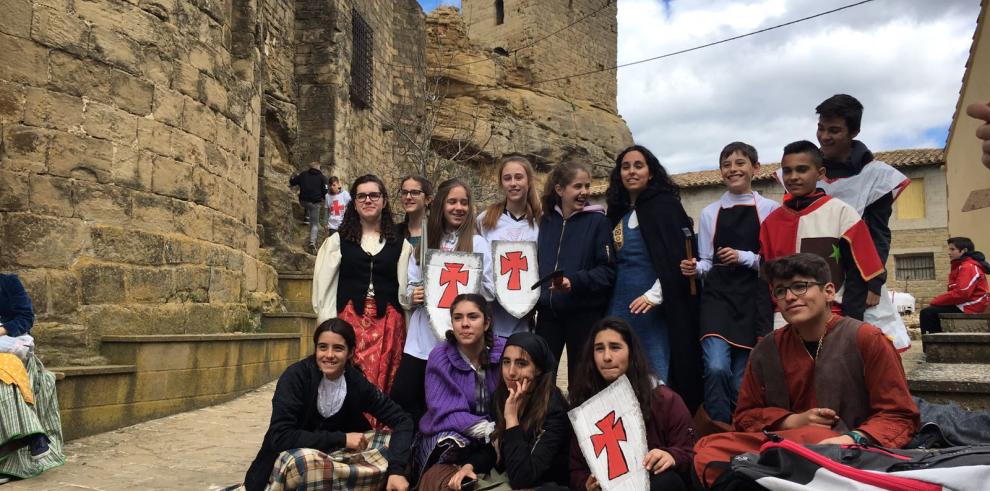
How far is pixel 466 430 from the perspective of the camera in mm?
3346

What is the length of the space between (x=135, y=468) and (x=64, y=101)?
108 inches

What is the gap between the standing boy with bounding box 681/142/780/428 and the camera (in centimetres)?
A: 332

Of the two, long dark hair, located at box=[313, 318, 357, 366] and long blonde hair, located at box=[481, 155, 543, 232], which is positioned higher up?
long blonde hair, located at box=[481, 155, 543, 232]

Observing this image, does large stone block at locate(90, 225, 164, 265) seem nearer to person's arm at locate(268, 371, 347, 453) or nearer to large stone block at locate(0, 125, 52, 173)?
large stone block at locate(0, 125, 52, 173)

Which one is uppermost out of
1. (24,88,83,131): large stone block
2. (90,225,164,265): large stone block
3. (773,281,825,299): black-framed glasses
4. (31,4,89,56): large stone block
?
(31,4,89,56): large stone block

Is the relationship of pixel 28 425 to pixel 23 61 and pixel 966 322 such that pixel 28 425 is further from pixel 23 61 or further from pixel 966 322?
pixel 966 322

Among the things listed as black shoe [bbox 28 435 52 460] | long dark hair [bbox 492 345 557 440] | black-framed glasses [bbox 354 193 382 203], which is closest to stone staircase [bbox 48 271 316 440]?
black shoe [bbox 28 435 52 460]

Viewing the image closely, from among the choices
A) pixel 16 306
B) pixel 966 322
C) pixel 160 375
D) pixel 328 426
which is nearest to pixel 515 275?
pixel 328 426

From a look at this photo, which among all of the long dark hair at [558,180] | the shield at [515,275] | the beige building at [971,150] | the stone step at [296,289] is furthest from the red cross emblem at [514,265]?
the stone step at [296,289]

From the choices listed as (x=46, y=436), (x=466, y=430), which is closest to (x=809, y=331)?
(x=466, y=430)

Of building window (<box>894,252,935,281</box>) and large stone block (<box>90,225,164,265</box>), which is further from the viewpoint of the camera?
building window (<box>894,252,935,281</box>)

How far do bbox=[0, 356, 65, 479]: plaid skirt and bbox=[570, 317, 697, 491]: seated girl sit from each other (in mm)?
3040

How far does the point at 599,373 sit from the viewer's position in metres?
3.16

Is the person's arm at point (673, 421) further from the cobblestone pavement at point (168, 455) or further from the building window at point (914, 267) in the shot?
the building window at point (914, 267)
